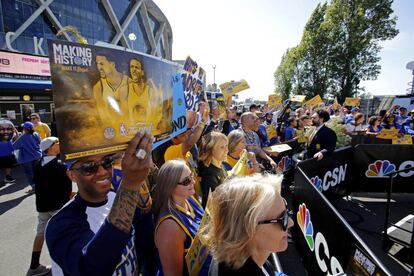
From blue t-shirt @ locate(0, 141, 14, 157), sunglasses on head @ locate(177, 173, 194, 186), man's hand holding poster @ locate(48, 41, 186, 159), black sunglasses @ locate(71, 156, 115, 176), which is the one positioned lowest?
blue t-shirt @ locate(0, 141, 14, 157)

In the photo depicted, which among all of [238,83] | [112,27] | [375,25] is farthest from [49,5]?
[375,25]

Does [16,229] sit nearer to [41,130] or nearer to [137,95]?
[41,130]

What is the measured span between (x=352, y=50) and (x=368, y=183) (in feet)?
84.9

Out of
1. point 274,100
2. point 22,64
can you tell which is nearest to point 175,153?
point 274,100

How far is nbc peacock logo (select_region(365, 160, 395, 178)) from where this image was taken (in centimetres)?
627

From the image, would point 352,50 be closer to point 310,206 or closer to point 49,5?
point 310,206

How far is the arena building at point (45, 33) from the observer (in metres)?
11.6

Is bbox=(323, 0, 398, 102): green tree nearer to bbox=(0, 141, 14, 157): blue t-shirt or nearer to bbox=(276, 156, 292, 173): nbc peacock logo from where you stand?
bbox=(276, 156, 292, 173): nbc peacock logo

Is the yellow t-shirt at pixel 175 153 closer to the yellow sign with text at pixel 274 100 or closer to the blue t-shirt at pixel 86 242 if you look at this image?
the blue t-shirt at pixel 86 242

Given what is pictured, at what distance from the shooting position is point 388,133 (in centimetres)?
913

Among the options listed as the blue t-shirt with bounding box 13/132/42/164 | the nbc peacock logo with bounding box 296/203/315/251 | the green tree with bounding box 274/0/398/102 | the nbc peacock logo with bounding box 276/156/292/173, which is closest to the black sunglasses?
the nbc peacock logo with bounding box 296/203/315/251

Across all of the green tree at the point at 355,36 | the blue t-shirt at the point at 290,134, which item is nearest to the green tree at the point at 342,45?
the green tree at the point at 355,36

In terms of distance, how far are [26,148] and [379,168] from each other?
29.2ft

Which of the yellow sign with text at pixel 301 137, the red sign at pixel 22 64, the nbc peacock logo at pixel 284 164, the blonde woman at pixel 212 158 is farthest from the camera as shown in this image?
the red sign at pixel 22 64
